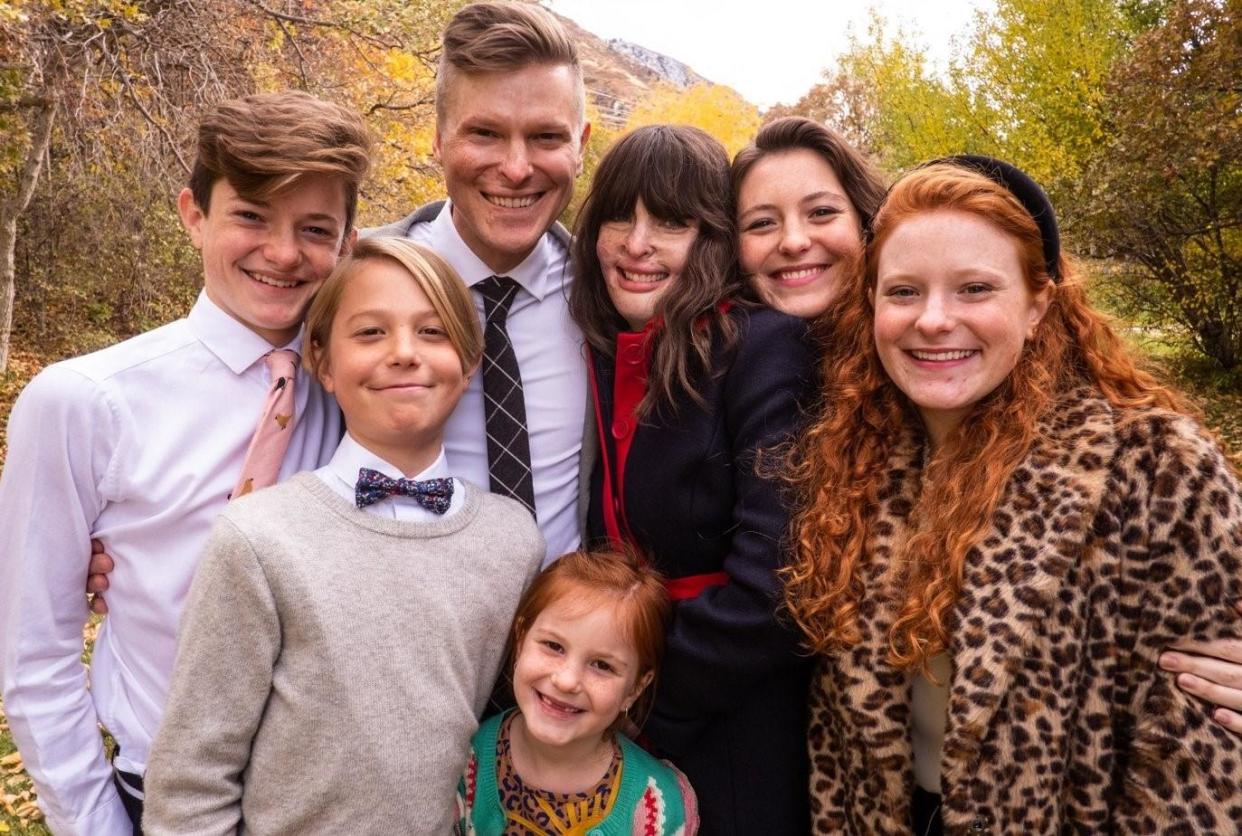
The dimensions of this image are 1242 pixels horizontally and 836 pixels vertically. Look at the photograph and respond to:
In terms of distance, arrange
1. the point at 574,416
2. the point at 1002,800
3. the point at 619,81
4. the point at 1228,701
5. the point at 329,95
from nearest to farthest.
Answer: the point at 1228,701
the point at 1002,800
the point at 574,416
the point at 329,95
the point at 619,81

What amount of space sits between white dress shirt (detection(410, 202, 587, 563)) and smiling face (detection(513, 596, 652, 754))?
0.48 meters

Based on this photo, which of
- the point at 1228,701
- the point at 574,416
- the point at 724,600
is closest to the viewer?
the point at 1228,701

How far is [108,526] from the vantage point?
7.40 feet

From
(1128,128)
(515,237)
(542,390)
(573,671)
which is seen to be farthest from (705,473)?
(1128,128)

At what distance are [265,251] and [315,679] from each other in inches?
46.8

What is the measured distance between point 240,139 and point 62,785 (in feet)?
5.85

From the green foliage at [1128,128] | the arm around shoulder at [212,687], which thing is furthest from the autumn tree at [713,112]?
the arm around shoulder at [212,687]

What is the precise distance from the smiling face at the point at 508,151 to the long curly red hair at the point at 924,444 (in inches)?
44.9

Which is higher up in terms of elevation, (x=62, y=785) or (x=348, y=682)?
(x=348, y=682)

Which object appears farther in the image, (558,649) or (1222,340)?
(1222,340)

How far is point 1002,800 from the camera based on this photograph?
→ 2084 millimetres

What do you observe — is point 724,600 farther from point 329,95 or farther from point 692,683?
point 329,95

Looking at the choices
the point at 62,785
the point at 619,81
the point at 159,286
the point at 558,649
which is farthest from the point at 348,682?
the point at 619,81

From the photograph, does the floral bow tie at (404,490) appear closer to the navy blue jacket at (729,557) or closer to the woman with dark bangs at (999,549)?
the navy blue jacket at (729,557)
